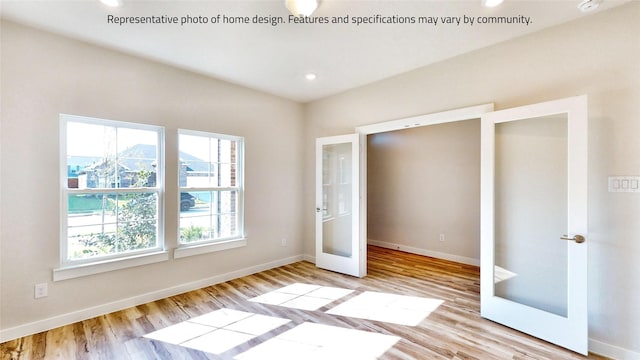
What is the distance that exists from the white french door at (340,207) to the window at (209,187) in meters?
1.22

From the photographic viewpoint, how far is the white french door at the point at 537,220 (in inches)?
84.7

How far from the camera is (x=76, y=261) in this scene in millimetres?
2691

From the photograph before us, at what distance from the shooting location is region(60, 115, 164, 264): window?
8.86ft

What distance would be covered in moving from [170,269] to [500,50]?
4283mm

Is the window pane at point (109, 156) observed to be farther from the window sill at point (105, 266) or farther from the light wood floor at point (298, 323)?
the light wood floor at point (298, 323)

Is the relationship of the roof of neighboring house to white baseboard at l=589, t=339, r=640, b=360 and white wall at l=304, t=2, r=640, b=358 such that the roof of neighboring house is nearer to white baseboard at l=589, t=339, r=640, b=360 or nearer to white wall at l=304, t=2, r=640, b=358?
white wall at l=304, t=2, r=640, b=358

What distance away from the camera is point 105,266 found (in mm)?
2797

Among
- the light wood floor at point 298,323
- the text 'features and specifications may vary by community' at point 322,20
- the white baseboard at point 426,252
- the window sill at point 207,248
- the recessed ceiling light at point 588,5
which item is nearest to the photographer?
the recessed ceiling light at point 588,5

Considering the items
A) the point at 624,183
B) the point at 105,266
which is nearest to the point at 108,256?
the point at 105,266

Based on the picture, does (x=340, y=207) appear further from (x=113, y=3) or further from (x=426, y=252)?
(x=113, y=3)

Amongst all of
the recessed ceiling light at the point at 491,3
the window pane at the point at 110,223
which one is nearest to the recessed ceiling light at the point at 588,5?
the recessed ceiling light at the point at 491,3

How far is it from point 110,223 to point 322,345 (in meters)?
2.48

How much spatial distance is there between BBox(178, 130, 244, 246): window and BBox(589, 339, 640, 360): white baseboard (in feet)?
12.5

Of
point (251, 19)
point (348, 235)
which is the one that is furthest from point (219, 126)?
point (348, 235)
